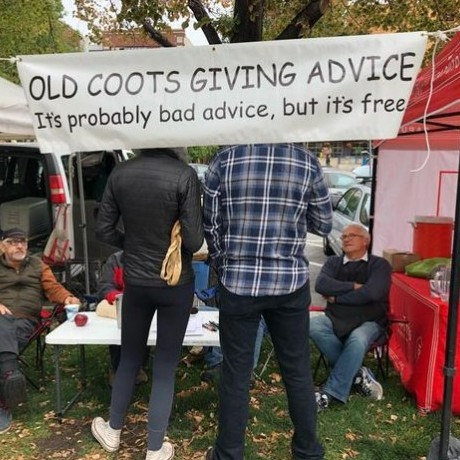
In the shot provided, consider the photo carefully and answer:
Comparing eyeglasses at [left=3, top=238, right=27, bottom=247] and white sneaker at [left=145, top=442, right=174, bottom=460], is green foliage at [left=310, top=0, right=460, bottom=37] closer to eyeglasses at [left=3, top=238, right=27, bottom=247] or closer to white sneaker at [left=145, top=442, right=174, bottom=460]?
eyeglasses at [left=3, top=238, right=27, bottom=247]

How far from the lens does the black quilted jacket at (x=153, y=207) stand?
2.62m

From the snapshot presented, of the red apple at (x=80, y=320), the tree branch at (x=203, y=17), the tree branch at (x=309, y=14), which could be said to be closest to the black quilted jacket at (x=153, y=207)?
the red apple at (x=80, y=320)

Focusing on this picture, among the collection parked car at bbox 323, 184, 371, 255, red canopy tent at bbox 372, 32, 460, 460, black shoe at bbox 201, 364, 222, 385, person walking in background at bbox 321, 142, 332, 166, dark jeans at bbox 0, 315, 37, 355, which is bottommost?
black shoe at bbox 201, 364, 222, 385

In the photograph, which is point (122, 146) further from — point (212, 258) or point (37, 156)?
point (37, 156)

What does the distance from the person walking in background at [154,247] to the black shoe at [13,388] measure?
2.49ft

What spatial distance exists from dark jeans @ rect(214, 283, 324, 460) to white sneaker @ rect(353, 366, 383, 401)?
47.8 inches

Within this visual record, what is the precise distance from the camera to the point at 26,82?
A: 251cm

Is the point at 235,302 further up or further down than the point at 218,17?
further down

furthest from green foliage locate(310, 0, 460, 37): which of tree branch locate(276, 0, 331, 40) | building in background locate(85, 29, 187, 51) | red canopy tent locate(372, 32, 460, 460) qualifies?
building in background locate(85, 29, 187, 51)

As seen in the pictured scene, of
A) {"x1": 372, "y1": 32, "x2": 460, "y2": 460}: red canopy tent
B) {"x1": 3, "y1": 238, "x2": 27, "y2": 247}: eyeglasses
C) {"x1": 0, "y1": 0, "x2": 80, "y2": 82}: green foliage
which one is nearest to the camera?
{"x1": 3, "y1": 238, "x2": 27, "y2": 247}: eyeglasses

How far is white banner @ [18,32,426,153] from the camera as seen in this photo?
2.34 m

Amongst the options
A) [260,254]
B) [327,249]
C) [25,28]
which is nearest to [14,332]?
[260,254]

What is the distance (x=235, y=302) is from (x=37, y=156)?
15.0 ft

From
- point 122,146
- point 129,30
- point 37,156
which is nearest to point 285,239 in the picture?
point 122,146
